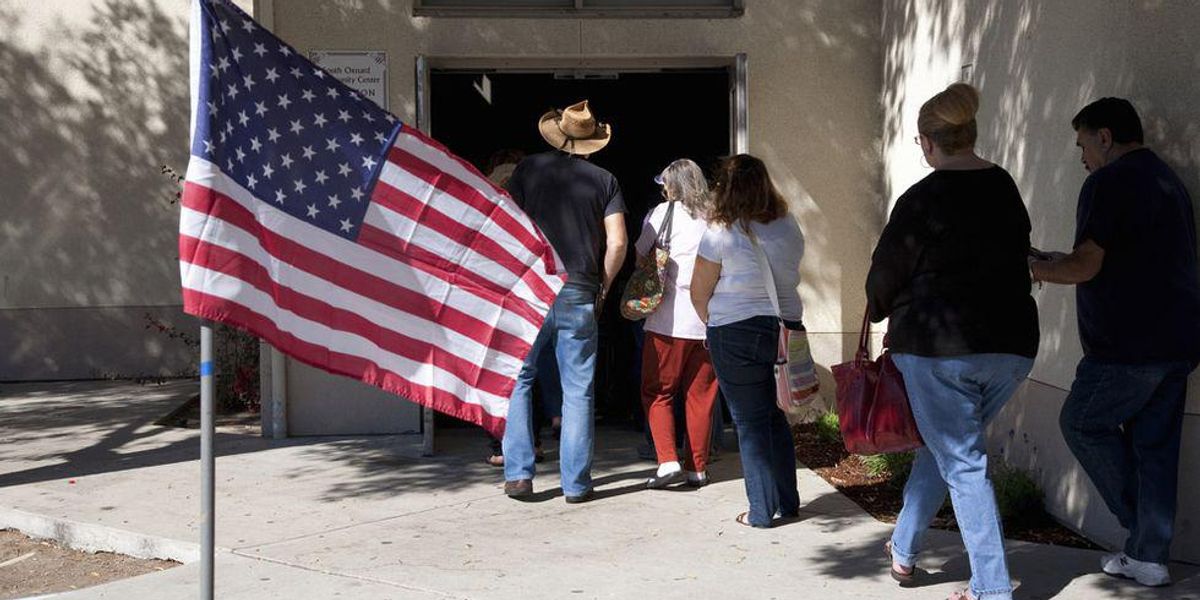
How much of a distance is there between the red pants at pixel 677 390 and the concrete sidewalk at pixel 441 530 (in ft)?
0.83

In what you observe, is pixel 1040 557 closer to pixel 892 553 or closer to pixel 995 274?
pixel 892 553

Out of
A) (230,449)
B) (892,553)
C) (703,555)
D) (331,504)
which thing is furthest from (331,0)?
(892,553)

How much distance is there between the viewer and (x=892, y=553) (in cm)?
555

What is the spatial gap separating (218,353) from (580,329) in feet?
17.5

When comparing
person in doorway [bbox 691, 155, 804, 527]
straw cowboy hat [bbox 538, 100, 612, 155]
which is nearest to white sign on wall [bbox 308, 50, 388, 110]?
straw cowboy hat [bbox 538, 100, 612, 155]

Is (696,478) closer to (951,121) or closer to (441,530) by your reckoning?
(441,530)

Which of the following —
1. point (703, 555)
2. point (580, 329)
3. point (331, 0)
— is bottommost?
point (703, 555)

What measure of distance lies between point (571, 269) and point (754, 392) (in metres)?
1.20

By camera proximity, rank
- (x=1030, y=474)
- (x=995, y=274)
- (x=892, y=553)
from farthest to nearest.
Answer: (x=1030, y=474) < (x=892, y=553) < (x=995, y=274)

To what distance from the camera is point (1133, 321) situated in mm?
5320

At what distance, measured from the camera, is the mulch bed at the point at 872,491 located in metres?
6.34

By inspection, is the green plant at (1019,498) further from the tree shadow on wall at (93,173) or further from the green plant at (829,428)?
the tree shadow on wall at (93,173)

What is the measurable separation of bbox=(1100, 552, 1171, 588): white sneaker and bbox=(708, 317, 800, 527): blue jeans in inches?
61.4

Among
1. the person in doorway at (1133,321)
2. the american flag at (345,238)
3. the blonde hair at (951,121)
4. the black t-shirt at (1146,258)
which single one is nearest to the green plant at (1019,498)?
the person in doorway at (1133,321)
